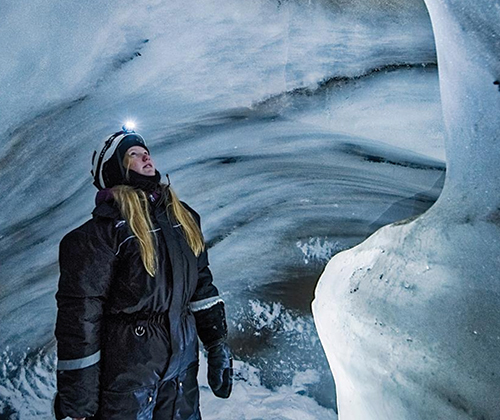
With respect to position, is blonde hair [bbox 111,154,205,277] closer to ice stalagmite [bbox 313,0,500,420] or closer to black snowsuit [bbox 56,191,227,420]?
black snowsuit [bbox 56,191,227,420]

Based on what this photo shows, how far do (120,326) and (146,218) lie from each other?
0.24 metres

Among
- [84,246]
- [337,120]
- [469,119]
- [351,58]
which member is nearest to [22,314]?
[84,246]

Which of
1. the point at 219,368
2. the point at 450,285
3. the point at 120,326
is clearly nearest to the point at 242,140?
the point at 219,368

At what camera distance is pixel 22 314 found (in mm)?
1931

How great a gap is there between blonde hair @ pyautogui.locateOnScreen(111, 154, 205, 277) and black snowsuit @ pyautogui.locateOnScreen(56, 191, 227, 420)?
0.02 m

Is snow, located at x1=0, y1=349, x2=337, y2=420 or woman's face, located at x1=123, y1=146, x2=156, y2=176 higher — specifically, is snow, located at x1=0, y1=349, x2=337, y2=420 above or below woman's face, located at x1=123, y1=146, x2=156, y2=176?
below

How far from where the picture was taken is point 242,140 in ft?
6.70

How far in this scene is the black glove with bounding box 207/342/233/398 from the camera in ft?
4.06

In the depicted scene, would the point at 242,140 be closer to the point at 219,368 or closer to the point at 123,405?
the point at 219,368

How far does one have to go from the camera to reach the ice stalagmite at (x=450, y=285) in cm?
73

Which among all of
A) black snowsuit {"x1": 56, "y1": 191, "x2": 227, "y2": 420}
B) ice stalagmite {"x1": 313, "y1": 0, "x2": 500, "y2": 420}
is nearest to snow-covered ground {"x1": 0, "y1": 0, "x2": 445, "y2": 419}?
black snowsuit {"x1": 56, "y1": 191, "x2": 227, "y2": 420}

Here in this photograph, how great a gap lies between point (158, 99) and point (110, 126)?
0.21 m

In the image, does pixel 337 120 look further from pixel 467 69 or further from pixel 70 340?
pixel 70 340

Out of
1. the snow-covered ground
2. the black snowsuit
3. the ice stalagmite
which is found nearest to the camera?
the ice stalagmite
